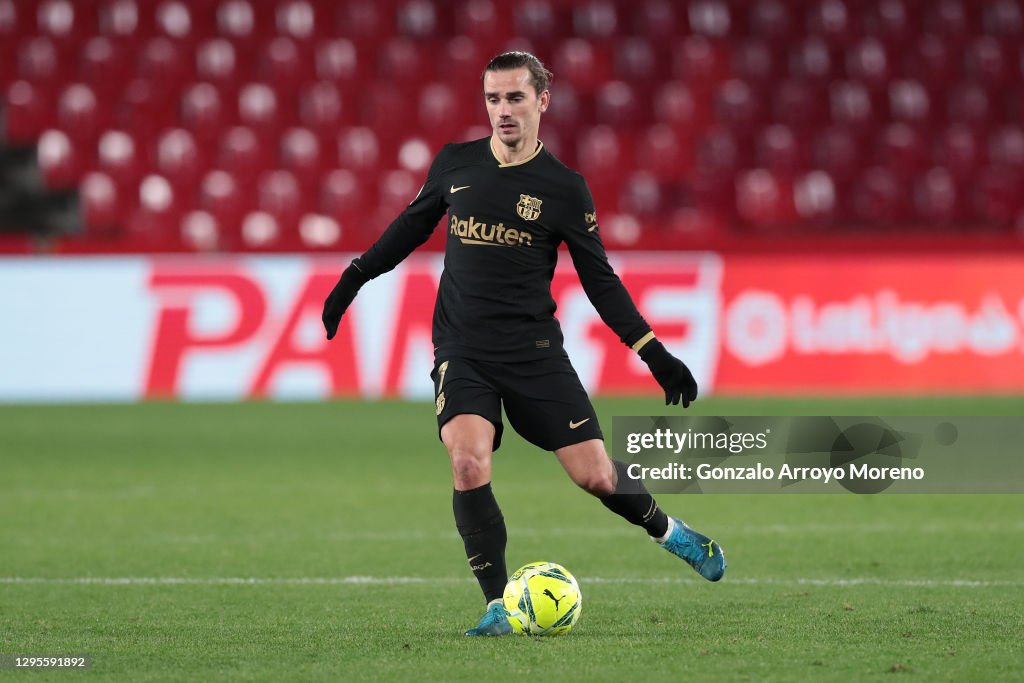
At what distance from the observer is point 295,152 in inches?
691

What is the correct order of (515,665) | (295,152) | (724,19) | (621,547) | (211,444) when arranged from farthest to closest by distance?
1. (724,19)
2. (295,152)
3. (211,444)
4. (621,547)
5. (515,665)

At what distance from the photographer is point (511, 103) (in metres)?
5.28

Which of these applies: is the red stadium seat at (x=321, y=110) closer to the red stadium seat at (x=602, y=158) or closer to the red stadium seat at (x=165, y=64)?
the red stadium seat at (x=165, y=64)

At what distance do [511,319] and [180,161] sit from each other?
12.7m

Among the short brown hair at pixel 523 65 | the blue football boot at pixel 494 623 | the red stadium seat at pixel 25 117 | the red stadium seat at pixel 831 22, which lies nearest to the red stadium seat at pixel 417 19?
the red stadium seat at pixel 25 117

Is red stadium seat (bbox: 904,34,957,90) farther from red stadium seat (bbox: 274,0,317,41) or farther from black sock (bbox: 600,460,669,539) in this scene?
black sock (bbox: 600,460,669,539)

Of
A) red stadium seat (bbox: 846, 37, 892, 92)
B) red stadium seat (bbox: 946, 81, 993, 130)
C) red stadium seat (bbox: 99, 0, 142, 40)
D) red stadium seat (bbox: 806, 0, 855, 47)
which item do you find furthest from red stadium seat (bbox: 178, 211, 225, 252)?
red stadium seat (bbox: 946, 81, 993, 130)

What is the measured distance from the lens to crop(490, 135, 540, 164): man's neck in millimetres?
5410

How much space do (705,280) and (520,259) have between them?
8765mm

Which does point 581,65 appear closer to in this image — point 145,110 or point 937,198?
point 937,198

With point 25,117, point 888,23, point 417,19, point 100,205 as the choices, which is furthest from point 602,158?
point 25,117

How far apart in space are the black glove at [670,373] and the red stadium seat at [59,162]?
12905mm

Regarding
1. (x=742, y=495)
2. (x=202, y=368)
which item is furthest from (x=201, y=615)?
(x=202, y=368)

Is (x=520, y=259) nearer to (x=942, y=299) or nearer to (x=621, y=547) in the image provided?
(x=621, y=547)
